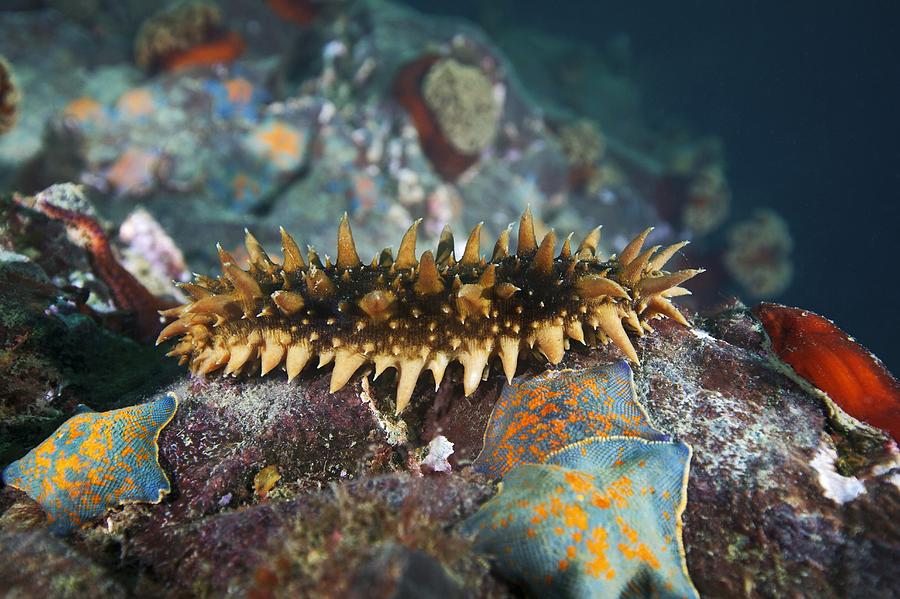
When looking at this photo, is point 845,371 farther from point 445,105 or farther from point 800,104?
point 800,104

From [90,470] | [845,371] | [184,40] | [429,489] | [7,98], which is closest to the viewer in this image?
[429,489]

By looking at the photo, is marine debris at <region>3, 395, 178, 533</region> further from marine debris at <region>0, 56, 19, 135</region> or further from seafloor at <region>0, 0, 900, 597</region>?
marine debris at <region>0, 56, 19, 135</region>

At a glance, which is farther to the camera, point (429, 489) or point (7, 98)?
point (7, 98)

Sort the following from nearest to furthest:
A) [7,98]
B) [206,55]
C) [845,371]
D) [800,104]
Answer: [845,371], [7,98], [206,55], [800,104]

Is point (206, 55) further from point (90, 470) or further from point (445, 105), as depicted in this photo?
point (90, 470)

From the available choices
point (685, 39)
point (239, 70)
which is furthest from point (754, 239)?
point (685, 39)

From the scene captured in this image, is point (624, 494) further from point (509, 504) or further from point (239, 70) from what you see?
point (239, 70)

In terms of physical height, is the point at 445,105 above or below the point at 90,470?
above

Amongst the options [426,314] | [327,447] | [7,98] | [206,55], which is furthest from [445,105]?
[327,447]

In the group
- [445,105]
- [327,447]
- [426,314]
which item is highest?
[445,105]
